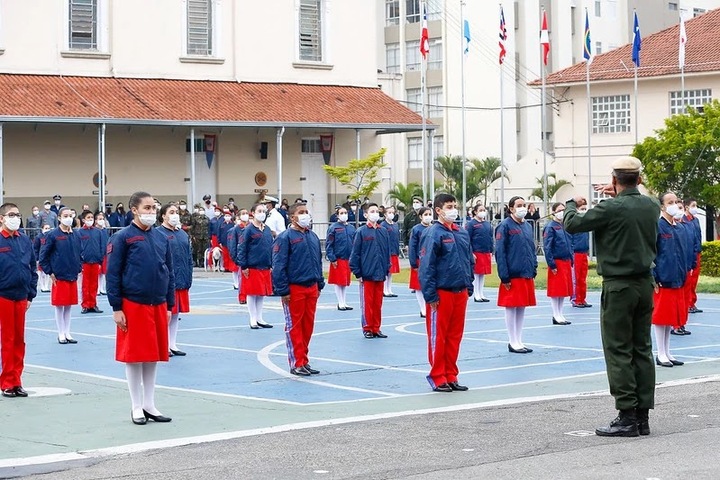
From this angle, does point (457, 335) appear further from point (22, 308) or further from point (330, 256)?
point (330, 256)

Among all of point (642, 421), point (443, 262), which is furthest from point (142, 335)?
point (642, 421)

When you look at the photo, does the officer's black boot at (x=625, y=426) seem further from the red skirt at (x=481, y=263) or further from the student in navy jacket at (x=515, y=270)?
the red skirt at (x=481, y=263)

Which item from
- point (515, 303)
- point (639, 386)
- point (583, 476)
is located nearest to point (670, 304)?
point (515, 303)

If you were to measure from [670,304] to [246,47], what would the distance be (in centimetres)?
3335

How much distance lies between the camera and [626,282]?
35.3 ft

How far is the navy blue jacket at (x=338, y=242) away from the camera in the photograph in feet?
87.0

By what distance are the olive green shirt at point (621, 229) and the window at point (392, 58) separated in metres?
61.4

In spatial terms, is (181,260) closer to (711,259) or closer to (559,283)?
(559,283)

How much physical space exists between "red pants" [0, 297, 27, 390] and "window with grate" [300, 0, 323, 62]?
35394mm

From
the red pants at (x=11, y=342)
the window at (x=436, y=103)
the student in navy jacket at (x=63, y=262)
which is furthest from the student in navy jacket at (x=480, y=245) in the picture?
the window at (x=436, y=103)

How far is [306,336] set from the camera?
624 inches

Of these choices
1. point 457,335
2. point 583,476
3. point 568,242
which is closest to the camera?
point 583,476

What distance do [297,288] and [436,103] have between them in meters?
53.7

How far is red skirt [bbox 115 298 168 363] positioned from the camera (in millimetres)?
11938
